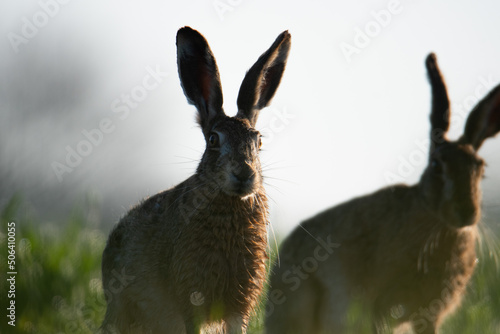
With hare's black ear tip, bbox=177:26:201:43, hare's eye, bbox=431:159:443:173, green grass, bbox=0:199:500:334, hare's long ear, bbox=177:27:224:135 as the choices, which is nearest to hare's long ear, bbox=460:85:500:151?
hare's eye, bbox=431:159:443:173

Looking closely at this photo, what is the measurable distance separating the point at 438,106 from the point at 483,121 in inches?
15.6

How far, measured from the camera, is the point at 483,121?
5988 millimetres

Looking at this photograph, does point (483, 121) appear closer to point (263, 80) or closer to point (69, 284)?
point (263, 80)

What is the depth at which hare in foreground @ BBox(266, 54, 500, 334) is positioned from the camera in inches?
231

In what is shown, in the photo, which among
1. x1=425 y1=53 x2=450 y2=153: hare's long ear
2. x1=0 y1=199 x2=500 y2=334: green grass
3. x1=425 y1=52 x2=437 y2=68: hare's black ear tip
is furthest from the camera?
x1=425 y1=52 x2=437 y2=68: hare's black ear tip

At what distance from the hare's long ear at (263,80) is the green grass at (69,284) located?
5.78ft

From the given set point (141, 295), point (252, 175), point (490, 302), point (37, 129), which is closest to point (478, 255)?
point (490, 302)

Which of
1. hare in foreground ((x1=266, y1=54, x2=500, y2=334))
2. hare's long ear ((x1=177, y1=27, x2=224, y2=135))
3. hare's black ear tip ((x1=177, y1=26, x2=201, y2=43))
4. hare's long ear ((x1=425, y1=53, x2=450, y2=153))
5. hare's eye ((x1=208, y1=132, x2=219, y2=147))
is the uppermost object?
hare's black ear tip ((x1=177, y1=26, x2=201, y2=43))

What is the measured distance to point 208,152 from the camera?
208 inches

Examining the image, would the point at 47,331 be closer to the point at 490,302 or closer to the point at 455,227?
the point at 455,227

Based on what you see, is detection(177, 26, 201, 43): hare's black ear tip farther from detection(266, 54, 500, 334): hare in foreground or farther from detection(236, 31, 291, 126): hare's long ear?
detection(266, 54, 500, 334): hare in foreground

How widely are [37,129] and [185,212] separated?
2.47m

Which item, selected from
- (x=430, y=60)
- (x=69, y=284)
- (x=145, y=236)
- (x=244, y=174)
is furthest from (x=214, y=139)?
(x=430, y=60)

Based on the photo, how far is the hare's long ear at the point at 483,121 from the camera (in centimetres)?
596
